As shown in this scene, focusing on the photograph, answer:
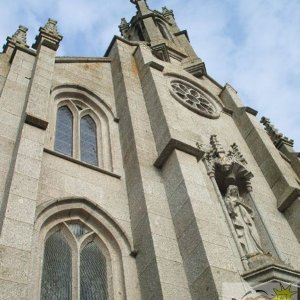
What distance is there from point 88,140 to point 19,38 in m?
6.95

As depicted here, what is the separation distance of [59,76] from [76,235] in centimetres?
631

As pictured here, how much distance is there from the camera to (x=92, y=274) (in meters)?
8.45

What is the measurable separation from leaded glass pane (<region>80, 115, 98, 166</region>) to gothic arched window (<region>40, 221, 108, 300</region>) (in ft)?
9.16

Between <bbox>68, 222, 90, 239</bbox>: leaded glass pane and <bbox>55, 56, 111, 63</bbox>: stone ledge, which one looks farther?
<bbox>55, 56, 111, 63</bbox>: stone ledge

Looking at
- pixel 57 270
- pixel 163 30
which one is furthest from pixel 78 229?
pixel 163 30

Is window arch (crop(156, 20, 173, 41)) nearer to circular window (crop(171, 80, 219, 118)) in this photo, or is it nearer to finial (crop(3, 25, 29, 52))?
circular window (crop(171, 80, 219, 118))

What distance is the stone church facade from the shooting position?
25.5ft

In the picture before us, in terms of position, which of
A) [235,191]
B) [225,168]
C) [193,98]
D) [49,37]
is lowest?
[235,191]

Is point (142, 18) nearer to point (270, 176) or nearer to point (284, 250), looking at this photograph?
point (270, 176)

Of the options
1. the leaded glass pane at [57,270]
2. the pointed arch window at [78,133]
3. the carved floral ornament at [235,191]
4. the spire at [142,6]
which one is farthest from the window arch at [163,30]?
the leaded glass pane at [57,270]

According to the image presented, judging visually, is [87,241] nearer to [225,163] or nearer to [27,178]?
[27,178]

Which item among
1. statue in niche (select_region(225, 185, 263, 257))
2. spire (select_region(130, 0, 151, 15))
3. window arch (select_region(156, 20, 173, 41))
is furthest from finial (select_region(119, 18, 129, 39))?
statue in niche (select_region(225, 185, 263, 257))

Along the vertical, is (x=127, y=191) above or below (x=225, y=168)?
below

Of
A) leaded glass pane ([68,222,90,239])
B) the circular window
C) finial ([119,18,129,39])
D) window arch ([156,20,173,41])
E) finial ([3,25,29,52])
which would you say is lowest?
leaded glass pane ([68,222,90,239])
